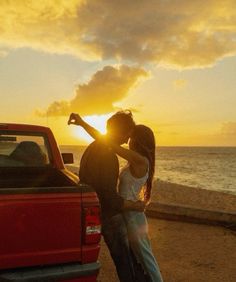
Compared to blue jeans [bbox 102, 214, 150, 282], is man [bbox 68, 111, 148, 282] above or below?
above

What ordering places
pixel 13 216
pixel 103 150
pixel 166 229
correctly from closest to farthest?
pixel 13 216 → pixel 103 150 → pixel 166 229

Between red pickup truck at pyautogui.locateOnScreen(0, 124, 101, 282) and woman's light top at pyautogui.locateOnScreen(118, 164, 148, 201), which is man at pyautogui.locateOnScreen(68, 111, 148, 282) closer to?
woman's light top at pyautogui.locateOnScreen(118, 164, 148, 201)

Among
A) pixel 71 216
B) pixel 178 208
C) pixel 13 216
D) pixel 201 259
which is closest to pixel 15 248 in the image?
pixel 13 216

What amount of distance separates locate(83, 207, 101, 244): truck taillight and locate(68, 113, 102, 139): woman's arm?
801 millimetres

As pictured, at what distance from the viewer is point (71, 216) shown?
11.6ft

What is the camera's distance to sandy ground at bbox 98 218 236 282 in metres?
6.22

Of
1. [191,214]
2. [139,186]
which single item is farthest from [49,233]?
[191,214]

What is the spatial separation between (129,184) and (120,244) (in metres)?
0.58

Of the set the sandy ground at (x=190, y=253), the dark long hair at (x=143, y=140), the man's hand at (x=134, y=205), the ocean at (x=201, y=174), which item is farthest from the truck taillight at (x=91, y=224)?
the ocean at (x=201, y=174)

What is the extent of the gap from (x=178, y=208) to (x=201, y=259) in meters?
2.54

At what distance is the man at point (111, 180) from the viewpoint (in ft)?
13.6

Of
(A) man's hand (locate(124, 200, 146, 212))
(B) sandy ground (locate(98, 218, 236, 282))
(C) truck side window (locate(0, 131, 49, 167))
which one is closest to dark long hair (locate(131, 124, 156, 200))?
(A) man's hand (locate(124, 200, 146, 212))

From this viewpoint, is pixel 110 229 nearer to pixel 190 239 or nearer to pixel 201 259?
pixel 201 259

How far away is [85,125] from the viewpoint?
13.7ft
